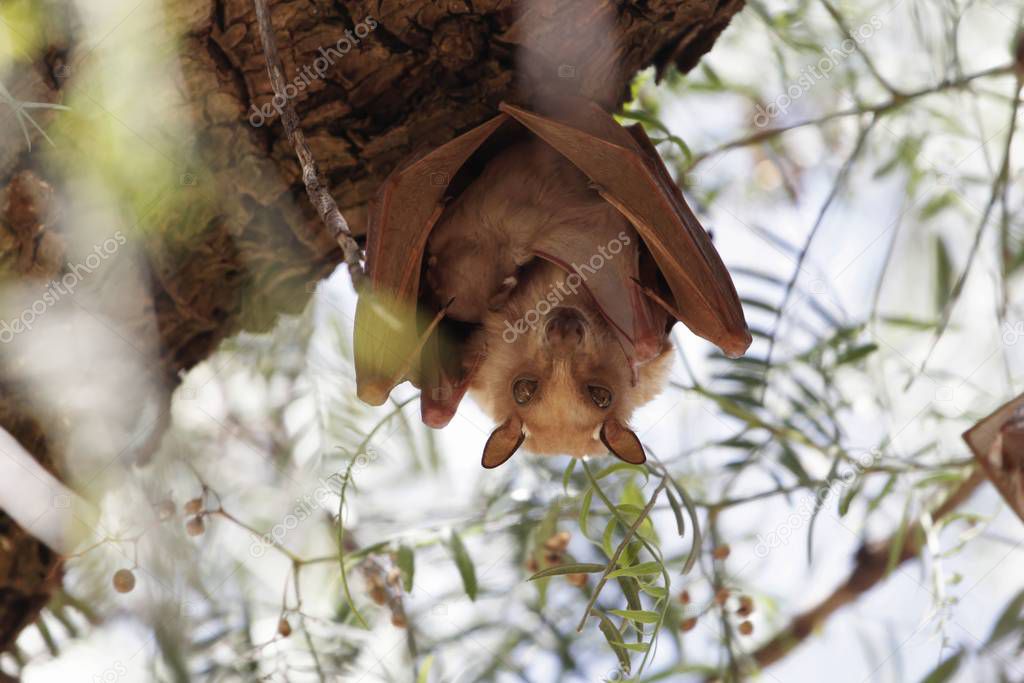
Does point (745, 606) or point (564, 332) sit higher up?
point (564, 332)

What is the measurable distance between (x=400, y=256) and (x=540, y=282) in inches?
13.0

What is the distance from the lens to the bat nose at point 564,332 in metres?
2.05

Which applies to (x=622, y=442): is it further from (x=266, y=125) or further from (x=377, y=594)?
(x=266, y=125)

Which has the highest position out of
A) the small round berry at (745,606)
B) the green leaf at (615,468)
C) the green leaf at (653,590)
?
the green leaf at (615,468)

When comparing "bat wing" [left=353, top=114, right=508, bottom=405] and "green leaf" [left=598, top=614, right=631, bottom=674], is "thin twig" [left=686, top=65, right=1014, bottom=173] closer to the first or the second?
"bat wing" [left=353, top=114, right=508, bottom=405]

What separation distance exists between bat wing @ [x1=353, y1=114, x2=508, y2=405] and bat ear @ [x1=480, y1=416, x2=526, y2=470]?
0.22 meters

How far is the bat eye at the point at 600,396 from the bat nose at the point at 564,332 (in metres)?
0.10

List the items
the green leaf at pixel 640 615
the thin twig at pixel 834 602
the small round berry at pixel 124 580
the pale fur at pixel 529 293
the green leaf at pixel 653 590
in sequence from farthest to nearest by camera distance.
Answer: the thin twig at pixel 834 602, the small round berry at pixel 124 580, the pale fur at pixel 529 293, the green leaf at pixel 653 590, the green leaf at pixel 640 615

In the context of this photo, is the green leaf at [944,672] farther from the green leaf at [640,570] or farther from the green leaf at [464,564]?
the green leaf at [464,564]

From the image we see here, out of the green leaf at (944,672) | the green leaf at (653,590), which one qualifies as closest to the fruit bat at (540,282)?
the green leaf at (653,590)

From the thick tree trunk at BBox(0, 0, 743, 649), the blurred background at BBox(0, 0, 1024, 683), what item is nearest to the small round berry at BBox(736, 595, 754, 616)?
the blurred background at BBox(0, 0, 1024, 683)

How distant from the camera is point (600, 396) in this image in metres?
2.04

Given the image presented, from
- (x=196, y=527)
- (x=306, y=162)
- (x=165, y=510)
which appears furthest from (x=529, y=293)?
(x=165, y=510)

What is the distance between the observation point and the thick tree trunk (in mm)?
1970
